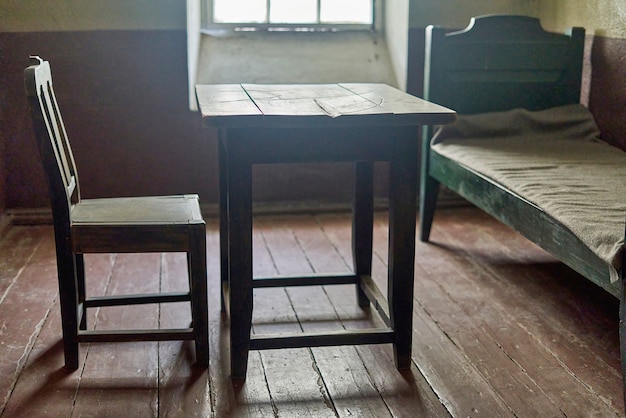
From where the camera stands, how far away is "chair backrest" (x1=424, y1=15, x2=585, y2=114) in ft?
11.3

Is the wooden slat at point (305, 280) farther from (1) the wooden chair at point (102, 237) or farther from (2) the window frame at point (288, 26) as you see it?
(2) the window frame at point (288, 26)

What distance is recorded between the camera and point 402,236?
217 centimetres

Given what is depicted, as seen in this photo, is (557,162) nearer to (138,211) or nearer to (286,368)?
(286,368)

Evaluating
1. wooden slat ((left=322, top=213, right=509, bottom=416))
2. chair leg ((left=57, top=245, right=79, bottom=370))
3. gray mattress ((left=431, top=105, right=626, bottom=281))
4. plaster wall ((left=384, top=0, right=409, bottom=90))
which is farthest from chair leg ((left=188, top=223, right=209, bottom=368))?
plaster wall ((left=384, top=0, right=409, bottom=90))

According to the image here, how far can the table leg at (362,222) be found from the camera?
8.64ft

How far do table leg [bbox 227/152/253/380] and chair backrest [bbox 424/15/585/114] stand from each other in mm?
1625

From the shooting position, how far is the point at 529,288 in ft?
9.57

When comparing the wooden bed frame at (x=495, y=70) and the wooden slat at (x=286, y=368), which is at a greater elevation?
the wooden bed frame at (x=495, y=70)

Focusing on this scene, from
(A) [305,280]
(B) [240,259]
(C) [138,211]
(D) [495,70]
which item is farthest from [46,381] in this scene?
(D) [495,70]

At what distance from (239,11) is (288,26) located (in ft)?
0.88

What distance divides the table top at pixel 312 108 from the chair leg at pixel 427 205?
107 cm

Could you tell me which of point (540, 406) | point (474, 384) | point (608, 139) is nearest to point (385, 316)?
point (474, 384)

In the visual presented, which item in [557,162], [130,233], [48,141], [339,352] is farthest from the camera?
[557,162]

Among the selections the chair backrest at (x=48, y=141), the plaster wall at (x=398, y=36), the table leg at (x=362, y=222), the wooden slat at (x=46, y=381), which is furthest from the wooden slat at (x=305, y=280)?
the plaster wall at (x=398, y=36)
